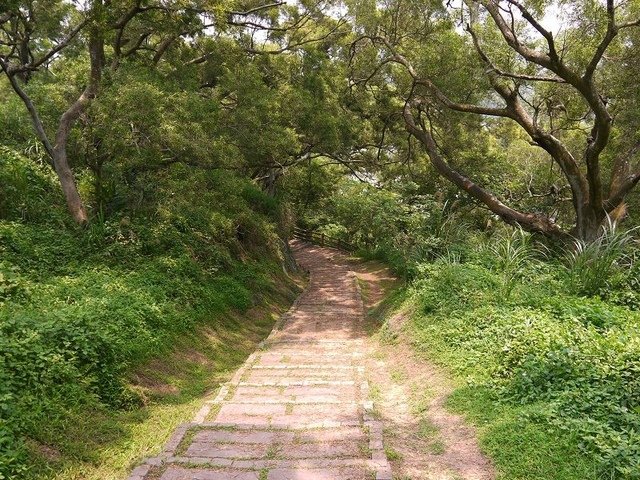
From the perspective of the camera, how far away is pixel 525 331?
18.3 feet

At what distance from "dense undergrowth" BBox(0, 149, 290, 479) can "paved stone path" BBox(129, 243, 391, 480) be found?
797 mm

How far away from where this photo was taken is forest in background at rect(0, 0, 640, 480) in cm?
436

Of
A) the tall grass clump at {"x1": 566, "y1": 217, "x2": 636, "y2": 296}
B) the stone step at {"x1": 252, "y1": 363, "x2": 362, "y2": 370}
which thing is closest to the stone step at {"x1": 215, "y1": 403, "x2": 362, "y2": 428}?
the stone step at {"x1": 252, "y1": 363, "x2": 362, "y2": 370}

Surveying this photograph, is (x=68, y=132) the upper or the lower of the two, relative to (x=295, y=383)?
upper

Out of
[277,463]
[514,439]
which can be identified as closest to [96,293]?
[277,463]

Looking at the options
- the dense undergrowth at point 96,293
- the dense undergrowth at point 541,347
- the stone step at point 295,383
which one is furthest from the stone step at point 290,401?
the dense undergrowth at point 541,347

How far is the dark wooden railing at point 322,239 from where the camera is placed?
2755 centimetres

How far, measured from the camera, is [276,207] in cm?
1638

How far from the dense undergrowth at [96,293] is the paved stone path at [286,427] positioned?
80cm

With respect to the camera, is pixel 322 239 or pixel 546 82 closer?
pixel 546 82

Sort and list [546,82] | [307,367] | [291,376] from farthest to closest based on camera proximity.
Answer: [546,82] < [307,367] < [291,376]

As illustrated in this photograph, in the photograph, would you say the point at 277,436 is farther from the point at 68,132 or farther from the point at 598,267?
the point at 68,132

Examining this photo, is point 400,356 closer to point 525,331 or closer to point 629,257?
point 525,331

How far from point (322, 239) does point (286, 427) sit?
930 inches
